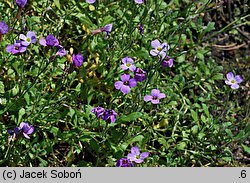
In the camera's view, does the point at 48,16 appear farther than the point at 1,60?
Yes

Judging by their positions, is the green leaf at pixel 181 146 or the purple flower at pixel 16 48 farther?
the green leaf at pixel 181 146

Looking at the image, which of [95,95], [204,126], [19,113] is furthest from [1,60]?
[204,126]

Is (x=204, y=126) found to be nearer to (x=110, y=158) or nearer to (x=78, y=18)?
(x=110, y=158)

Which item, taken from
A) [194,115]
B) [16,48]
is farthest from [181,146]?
[16,48]

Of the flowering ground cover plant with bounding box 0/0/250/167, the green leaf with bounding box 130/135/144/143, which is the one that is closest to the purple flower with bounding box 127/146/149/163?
the flowering ground cover plant with bounding box 0/0/250/167

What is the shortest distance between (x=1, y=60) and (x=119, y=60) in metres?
0.80

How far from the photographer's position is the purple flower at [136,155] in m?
3.30

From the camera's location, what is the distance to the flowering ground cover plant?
11.1ft

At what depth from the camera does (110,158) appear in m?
3.50

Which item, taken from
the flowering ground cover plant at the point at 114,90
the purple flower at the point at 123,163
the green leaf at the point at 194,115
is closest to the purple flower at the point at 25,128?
the flowering ground cover plant at the point at 114,90

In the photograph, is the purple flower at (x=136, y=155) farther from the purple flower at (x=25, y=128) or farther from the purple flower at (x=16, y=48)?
the purple flower at (x=16, y=48)

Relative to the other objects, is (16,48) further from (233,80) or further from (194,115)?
(233,80)

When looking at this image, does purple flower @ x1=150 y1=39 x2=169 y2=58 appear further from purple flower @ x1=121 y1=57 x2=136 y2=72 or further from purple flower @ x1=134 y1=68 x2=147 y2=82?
purple flower @ x1=134 y1=68 x2=147 y2=82

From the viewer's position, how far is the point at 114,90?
12.6 feet
